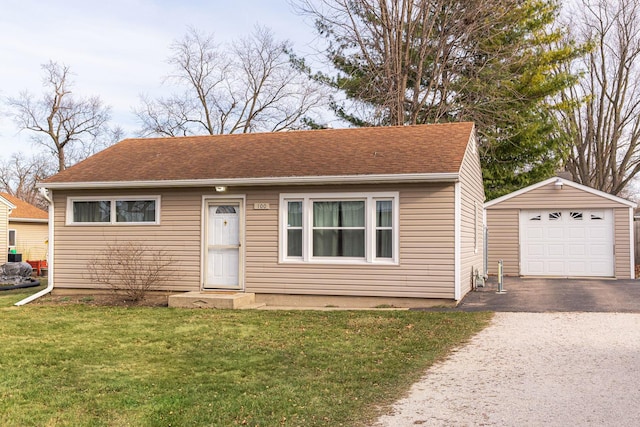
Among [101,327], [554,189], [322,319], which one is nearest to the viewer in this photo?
[101,327]

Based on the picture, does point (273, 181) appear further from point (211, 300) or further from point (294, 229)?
point (211, 300)

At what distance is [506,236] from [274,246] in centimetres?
839

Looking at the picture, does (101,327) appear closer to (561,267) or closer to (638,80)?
(561,267)

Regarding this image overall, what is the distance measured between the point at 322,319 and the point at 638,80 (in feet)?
82.4

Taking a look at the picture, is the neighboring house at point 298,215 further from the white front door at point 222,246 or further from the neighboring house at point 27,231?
the neighboring house at point 27,231

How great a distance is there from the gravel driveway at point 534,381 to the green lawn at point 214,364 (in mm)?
357

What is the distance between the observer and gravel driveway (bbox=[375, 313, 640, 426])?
4996 mm

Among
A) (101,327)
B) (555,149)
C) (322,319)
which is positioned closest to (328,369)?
(322,319)

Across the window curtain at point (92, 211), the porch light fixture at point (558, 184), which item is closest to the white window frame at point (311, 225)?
the window curtain at point (92, 211)

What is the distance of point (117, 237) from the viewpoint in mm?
13328

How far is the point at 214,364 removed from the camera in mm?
7145

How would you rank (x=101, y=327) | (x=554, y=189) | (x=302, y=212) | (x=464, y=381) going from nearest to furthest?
(x=464, y=381), (x=101, y=327), (x=302, y=212), (x=554, y=189)

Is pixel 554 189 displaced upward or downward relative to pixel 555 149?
downward

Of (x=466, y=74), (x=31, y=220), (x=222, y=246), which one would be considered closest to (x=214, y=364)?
(x=222, y=246)
